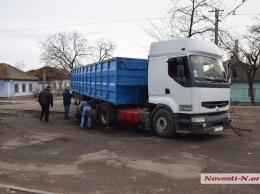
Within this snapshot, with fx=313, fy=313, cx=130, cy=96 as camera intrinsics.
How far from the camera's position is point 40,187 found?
552cm

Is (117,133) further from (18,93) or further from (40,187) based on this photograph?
(18,93)

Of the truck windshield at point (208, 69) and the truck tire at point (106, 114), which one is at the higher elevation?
the truck windshield at point (208, 69)

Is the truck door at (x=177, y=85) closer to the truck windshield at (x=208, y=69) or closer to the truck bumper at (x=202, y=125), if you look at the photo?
the truck windshield at (x=208, y=69)

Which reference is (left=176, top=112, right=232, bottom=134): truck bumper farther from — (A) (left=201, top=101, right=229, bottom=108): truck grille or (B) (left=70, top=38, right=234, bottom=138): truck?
(A) (left=201, top=101, right=229, bottom=108): truck grille

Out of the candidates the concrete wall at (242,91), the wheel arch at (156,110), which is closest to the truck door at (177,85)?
the wheel arch at (156,110)

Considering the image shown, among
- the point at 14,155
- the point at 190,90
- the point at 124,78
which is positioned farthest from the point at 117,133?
the point at 14,155

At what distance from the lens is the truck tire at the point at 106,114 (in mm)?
12633

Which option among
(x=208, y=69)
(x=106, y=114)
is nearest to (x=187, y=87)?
(x=208, y=69)

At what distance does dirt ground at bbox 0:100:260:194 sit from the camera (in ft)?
18.5

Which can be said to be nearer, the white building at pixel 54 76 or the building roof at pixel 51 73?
the white building at pixel 54 76

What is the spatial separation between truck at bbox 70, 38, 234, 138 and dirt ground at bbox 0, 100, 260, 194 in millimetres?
599

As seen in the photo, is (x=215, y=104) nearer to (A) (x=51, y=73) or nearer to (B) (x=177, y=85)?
(B) (x=177, y=85)

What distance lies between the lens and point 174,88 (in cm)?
984

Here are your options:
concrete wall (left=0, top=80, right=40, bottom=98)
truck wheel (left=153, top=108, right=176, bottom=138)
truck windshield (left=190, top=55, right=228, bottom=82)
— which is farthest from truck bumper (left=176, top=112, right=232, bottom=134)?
concrete wall (left=0, top=80, right=40, bottom=98)
